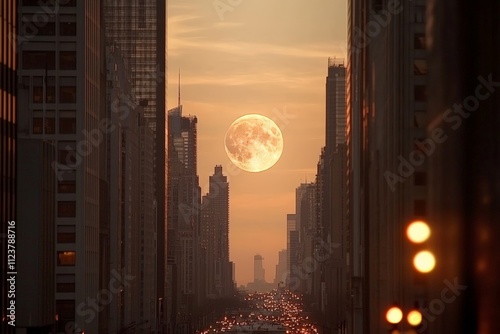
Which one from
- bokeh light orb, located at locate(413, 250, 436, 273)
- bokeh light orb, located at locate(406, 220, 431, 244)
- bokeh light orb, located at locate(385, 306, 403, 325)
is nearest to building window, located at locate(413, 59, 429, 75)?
bokeh light orb, located at locate(385, 306, 403, 325)

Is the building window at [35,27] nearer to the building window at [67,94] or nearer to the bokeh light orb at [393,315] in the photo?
the building window at [67,94]

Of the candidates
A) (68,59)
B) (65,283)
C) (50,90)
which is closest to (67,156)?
(50,90)

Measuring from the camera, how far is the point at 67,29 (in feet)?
290

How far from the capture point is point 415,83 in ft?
209

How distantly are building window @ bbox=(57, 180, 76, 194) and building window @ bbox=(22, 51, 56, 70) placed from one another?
8.05m

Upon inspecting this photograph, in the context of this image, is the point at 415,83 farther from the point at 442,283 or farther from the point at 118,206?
the point at 118,206

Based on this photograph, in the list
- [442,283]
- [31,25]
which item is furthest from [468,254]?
[31,25]

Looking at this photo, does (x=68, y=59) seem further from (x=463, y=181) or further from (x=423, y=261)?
(x=463, y=181)

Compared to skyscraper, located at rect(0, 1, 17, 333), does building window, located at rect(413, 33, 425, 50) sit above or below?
above

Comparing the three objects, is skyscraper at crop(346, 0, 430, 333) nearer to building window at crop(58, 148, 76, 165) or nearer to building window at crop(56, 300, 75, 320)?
building window at crop(56, 300, 75, 320)

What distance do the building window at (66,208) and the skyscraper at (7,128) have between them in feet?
93.8

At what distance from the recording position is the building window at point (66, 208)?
87.8m

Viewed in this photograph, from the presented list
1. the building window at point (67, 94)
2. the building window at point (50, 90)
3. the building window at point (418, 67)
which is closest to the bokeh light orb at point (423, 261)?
the building window at point (418, 67)

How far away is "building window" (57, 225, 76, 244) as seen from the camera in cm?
8725
